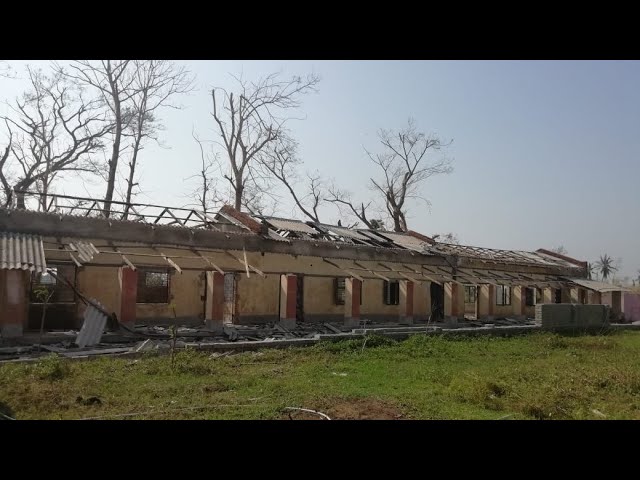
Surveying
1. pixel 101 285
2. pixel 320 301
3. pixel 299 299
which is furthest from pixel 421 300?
pixel 101 285

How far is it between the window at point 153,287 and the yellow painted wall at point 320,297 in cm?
550

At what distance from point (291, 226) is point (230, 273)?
4.03 metres

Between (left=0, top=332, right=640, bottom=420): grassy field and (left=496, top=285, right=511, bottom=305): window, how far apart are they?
46.5 ft

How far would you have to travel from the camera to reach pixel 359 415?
7.21m

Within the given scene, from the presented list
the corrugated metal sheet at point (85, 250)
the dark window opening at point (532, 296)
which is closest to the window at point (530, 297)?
the dark window opening at point (532, 296)

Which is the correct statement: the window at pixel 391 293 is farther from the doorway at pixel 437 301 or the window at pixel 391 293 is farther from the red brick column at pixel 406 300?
the doorway at pixel 437 301

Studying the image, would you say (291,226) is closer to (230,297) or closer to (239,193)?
(230,297)

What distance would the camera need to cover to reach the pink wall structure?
31328mm

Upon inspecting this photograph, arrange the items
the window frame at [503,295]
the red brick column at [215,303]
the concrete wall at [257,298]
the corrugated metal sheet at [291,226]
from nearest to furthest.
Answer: the red brick column at [215,303] → the concrete wall at [257,298] → the corrugated metal sheet at [291,226] → the window frame at [503,295]

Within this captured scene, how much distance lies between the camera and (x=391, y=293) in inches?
933

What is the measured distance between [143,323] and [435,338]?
9512mm

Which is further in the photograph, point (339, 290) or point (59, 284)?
point (339, 290)

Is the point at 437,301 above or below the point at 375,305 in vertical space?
above

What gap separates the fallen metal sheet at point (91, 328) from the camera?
12961 millimetres
